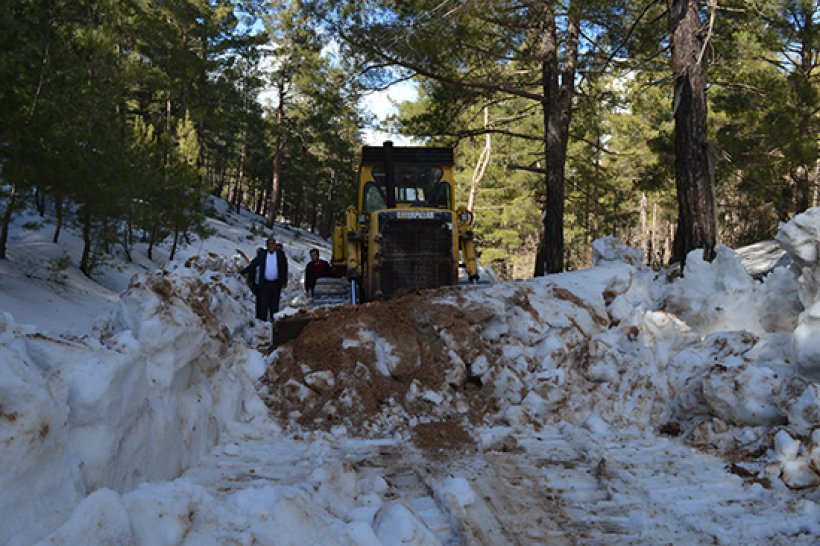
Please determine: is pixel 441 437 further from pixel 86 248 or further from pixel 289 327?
pixel 86 248

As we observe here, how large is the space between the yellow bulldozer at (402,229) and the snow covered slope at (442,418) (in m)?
1.65

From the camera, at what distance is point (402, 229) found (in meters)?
9.20

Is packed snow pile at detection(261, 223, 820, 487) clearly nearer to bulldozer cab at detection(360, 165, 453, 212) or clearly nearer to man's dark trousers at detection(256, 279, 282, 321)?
man's dark trousers at detection(256, 279, 282, 321)

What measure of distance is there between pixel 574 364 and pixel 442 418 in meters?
1.48

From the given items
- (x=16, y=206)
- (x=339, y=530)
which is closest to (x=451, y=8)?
(x=16, y=206)

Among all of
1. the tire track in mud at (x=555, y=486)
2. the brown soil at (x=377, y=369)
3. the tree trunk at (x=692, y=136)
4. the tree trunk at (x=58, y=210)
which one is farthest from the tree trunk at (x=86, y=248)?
the tree trunk at (x=692, y=136)

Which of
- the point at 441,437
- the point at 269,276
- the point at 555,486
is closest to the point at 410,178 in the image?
the point at 269,276

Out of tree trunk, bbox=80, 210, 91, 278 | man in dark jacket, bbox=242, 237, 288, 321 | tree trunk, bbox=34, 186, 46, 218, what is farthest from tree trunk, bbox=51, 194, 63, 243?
man in dark jacket, bbox=242, 237, 288, 321

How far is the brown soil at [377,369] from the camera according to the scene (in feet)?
19.1

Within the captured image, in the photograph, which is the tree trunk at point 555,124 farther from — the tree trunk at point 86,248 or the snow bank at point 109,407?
the tree trunk at point 86,248

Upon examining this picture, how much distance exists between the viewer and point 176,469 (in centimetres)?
405

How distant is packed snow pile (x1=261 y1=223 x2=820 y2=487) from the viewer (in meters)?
5.00

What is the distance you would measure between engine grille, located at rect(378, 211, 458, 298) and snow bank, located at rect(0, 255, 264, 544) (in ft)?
13.2

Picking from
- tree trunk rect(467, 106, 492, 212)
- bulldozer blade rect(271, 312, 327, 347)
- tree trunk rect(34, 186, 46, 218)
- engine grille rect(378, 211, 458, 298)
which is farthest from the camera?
tree trunk rect(467, 106, 492, 212)
